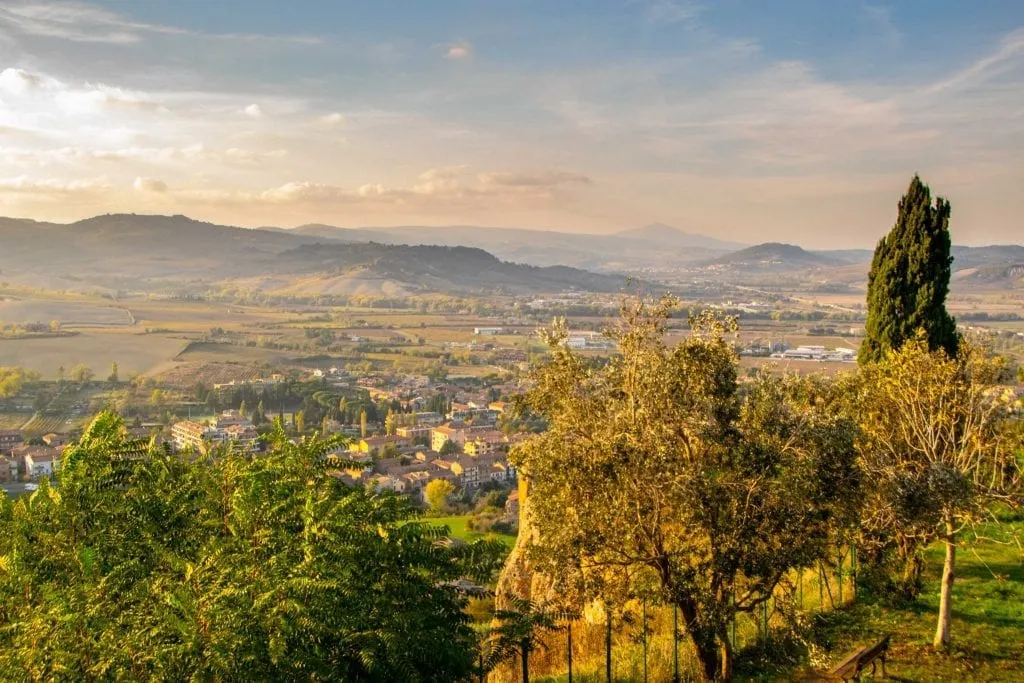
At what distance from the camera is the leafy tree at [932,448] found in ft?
36.5

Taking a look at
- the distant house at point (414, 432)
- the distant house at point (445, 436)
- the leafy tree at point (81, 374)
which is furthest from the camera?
the leafy tree at point (81, 374)

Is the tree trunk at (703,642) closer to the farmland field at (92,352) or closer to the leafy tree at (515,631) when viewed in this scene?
the leafy tree at (515,631)

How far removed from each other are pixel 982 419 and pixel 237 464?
12020 millimetres

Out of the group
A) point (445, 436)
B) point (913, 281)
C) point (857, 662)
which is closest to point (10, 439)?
point (445, 436)

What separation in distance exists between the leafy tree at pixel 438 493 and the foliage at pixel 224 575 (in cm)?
4033

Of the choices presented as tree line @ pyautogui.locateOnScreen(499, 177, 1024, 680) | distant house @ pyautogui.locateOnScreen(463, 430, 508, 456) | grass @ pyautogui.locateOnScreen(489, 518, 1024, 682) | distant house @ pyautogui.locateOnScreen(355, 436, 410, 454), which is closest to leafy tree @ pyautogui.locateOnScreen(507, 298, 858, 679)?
tree line @ pyautogui.locateOnScreen(499, 177, 1024, 680)

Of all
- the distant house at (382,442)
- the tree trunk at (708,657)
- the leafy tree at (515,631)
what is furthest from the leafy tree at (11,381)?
the tree trunk at (708,657)

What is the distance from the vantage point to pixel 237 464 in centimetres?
905

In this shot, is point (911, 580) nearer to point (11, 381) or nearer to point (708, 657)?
point (708, 657)

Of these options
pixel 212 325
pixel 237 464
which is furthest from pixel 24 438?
pixel 212 325

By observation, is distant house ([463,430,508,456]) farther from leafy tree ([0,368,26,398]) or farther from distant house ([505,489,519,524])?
leafy tree ([0,368,26,398])

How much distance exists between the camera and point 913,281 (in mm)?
24062

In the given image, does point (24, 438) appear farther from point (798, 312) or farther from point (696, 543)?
point (798, 312)

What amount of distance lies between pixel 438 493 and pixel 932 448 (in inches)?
1616
